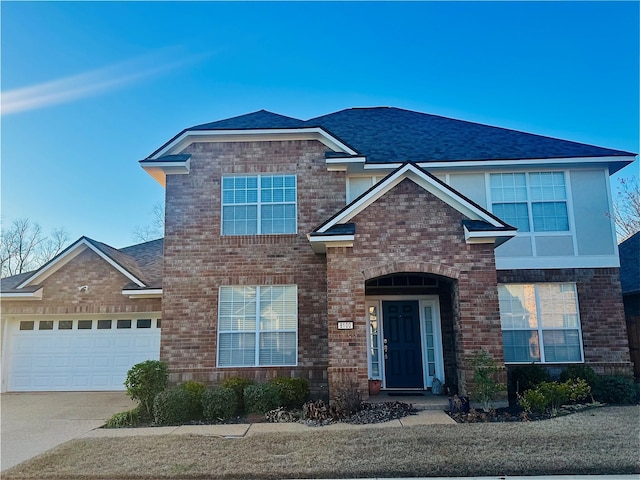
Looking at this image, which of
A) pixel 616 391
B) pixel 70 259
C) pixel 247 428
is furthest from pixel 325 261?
pixel 70 259

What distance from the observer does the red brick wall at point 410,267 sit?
965 centimetres

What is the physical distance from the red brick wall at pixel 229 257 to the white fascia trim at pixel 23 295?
5.29 m

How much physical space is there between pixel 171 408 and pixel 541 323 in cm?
958

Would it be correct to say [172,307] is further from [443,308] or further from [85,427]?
[443,308]

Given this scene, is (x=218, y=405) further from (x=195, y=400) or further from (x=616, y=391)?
(x=616, y=391)

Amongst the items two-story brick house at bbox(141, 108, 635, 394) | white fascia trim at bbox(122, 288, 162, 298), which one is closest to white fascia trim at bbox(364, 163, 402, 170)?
two-story brick house at bbox(141, 108, 635, 394)

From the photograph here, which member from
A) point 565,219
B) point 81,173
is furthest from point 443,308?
point 81,173

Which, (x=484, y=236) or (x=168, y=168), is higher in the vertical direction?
(x=168, y=168)

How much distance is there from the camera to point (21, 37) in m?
9.94

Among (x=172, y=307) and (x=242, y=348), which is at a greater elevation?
(x=172, y=307)

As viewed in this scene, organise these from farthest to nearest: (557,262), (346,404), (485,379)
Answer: (557,262) < (485,379) < (346,404)

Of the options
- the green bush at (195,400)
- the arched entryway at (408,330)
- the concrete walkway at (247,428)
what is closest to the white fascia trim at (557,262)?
the arched entryway at (408,330)

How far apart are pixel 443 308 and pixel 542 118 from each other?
10.2 meters

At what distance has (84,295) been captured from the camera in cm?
1398
